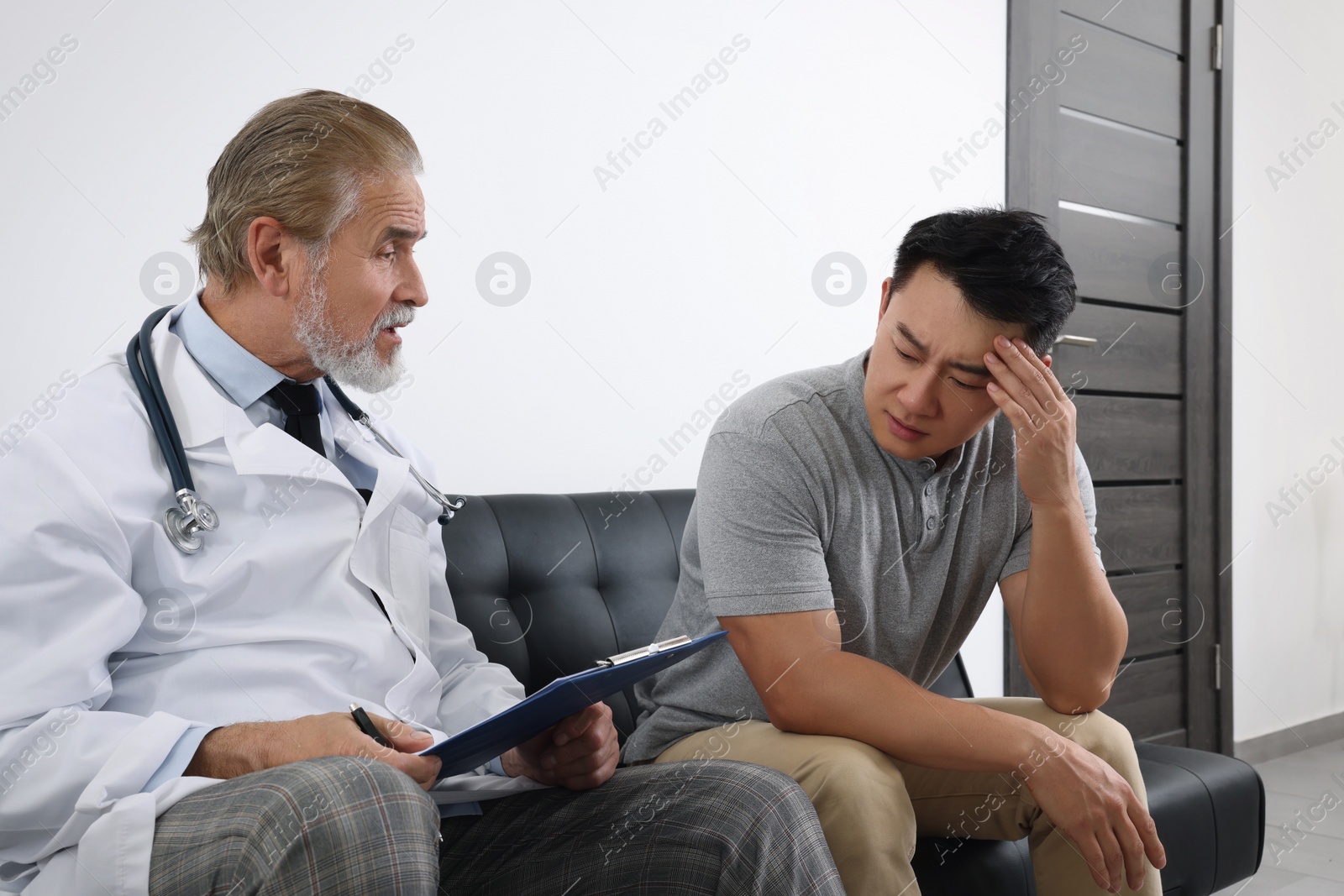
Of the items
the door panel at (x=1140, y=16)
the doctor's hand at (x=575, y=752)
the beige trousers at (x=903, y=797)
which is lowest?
the beige trousers at (x=903, y=797)

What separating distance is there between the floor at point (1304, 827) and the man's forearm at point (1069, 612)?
4.18ft

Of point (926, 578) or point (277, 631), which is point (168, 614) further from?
point (926, 578)

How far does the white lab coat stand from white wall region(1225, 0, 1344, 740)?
2989 mm

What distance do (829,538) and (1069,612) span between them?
1.05 ft

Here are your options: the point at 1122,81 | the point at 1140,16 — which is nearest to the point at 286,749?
the point at 1122,81

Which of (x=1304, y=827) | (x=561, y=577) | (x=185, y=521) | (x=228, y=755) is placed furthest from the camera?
(x=1304, y=827)

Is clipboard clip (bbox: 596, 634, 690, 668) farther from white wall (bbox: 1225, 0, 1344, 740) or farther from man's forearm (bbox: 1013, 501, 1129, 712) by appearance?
white wall (bbox: 1225, 0, 1344, 740)

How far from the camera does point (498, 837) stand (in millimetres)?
1154

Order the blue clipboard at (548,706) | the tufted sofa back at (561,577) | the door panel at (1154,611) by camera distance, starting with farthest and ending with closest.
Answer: the door panel at (1154,611) < the tufted sofa back at (561,577) < the blue clipboard at (548,706)

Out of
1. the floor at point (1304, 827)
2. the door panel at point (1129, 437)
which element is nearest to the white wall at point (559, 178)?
the door panel at point (1129, 437)

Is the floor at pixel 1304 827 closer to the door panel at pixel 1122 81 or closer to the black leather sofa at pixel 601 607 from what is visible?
the black leather sofa at pixel 601 607

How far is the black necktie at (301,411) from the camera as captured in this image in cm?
120

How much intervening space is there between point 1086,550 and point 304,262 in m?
1.02

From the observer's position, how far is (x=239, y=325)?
118 centimetres
